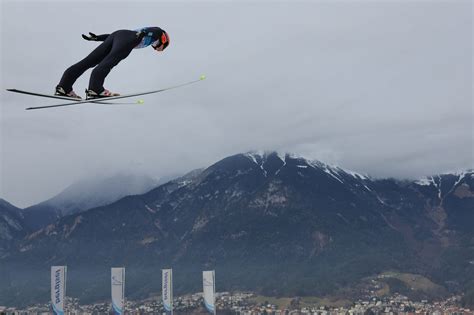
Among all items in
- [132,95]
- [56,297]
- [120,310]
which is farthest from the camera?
[120,310]

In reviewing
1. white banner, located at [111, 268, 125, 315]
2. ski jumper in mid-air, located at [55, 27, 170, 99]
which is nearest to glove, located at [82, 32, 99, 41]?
ski jumper in mid-air, located at [55, 27, 170, 99]

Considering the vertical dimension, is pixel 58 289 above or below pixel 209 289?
above

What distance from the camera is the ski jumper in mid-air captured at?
52.3ft

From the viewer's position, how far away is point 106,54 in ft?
53.6

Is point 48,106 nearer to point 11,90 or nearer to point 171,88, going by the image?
point 11,90

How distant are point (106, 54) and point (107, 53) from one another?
0.10 ft

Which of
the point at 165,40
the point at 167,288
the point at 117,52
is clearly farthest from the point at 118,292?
the point at 117,52

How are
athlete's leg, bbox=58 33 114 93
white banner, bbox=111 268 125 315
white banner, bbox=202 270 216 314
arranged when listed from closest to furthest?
1. athlete's leg, bbox=58 33 114 93
2. white banner, bbox=111 268 125 315
3. white banner, bbox=202 270 216 314

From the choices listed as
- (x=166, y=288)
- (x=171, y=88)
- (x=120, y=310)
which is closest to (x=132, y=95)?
(x=171, y=88)

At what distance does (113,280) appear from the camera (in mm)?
110750

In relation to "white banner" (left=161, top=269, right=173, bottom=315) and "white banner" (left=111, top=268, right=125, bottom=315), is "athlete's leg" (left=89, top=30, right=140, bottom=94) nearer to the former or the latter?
"white banner" (left=111, top=268, right=125, bottom=315)

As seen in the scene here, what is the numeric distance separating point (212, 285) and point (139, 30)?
10522cm

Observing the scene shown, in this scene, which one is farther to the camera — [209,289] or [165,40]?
[209,289]

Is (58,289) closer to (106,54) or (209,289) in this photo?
(209,289)
